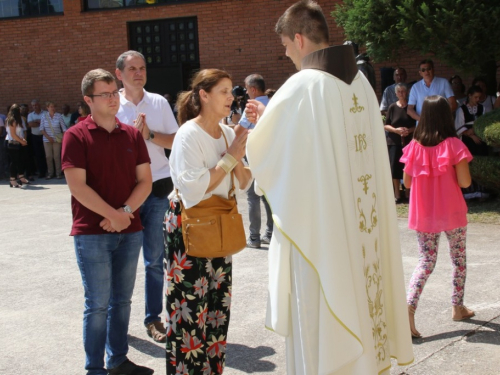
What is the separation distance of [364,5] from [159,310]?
25.9 feet

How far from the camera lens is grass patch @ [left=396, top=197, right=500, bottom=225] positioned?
9836 millimetres

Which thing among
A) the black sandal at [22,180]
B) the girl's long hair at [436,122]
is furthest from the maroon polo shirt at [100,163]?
the black sandal at [22,180]

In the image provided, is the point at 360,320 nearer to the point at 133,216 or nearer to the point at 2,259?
the point at 133,216

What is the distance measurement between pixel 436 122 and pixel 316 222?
8.71ft

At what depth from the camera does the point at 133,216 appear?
15.1 feet

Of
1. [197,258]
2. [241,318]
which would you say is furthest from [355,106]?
[241,318]

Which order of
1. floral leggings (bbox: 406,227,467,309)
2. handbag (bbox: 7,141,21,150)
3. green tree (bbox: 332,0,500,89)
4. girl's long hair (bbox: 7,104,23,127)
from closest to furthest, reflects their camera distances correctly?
1. floral leggings (bbox: 406,227,467,309)
2. green tree (bbox: 332,0,500,89)
3. girl's long hair (bbox: 7,104,23,127)
4. handbag (bbox: 7,141,21,150)

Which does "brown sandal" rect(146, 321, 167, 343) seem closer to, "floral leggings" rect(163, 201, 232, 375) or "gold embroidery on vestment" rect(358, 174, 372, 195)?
"floral leggings" rect(163, 201, 232, 375)

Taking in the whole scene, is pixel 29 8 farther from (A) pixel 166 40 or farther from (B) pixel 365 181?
(B) pixel 365 181

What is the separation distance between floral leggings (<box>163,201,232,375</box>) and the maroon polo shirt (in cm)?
46

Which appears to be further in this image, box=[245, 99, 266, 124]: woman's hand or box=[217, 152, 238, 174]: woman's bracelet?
box=[217, 152, 238, 174]: woman's bracelet

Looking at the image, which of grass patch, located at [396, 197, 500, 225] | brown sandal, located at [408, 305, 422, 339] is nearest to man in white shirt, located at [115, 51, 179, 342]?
brown sandal, located at [408, 305, 422, 339]

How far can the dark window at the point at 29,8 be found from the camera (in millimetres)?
19828

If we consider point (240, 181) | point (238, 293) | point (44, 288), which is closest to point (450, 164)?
point (240, 181)
